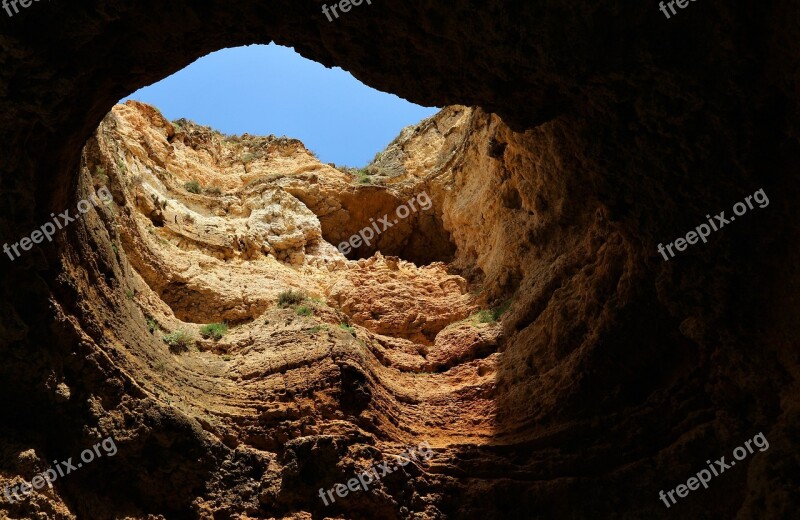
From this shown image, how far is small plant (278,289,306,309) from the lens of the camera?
46.1 ft

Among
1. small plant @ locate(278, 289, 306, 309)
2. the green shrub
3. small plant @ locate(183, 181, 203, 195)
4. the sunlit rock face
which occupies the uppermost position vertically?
the green shrub

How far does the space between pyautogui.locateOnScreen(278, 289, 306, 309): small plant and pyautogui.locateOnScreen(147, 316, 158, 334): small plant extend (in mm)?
2916

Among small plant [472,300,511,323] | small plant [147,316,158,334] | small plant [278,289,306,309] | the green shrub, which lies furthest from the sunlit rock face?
the green shrub

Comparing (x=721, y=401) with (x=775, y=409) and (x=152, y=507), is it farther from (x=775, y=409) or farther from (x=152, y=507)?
(x=152, y=507)

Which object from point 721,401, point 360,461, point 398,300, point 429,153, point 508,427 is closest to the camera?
point 721,401

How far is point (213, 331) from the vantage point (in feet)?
42.6

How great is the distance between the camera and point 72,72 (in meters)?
7.42

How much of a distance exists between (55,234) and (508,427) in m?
7.94

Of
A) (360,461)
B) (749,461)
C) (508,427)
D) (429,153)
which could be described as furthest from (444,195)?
(749,461)

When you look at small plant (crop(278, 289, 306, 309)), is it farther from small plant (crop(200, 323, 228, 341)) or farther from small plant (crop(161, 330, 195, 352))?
small plant (crop(161, 330, 195, 352))

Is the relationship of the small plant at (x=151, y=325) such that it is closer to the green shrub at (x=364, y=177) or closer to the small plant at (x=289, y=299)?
the small plant at (x=289, y=299)

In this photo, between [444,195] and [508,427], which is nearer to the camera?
[508,427]

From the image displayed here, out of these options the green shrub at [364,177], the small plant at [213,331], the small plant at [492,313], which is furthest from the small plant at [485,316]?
the green shrub at [364,177]

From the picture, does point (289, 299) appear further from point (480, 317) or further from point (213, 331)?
point (480, 317)
